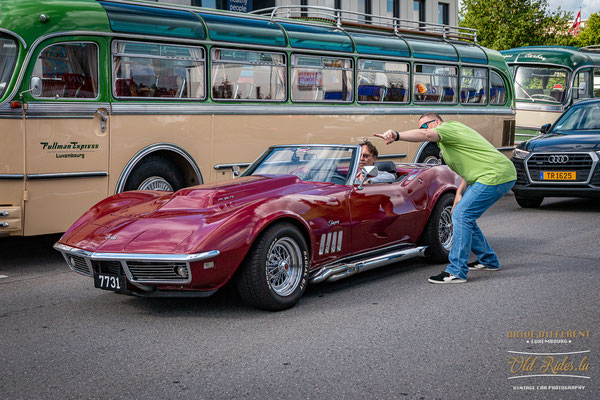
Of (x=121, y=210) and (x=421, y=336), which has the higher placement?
(x=121, y=210)

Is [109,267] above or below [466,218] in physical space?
below

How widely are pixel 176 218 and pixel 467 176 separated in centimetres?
283

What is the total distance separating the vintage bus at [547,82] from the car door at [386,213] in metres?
13.6

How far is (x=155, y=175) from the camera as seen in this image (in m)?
9.50

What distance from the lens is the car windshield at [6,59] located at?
25.6ft

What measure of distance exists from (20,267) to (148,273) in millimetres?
3347

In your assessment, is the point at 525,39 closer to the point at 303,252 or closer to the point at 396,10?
the point at 396,10

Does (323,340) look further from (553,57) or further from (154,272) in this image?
(553,57)

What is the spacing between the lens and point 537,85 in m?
20.1

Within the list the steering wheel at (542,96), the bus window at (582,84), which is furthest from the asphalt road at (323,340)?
the bus window at (582,84)

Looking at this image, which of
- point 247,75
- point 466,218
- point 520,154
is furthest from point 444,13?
point 466,218

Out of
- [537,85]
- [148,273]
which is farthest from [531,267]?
[537,85]

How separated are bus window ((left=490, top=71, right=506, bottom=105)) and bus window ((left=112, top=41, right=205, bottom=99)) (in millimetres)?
8259

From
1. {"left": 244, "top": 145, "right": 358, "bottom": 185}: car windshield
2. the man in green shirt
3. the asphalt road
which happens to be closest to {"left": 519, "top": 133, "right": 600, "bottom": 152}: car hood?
the asphalt road
